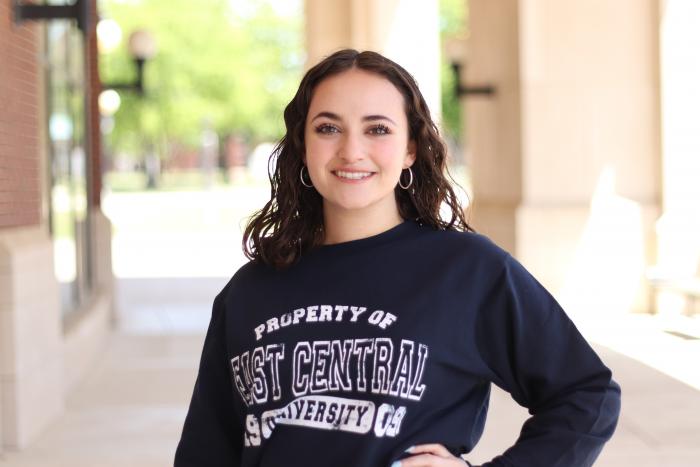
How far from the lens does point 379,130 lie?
2291 mm

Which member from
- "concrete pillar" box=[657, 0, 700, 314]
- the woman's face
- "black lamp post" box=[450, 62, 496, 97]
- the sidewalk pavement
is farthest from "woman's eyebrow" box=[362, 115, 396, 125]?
"black lamp post" box=[450, 62, 496, 97]

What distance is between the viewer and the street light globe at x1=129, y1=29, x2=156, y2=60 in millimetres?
17578

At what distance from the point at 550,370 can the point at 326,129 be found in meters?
0.66

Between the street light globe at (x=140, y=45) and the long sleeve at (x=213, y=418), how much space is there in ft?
51.5

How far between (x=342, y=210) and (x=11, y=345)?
4588mm

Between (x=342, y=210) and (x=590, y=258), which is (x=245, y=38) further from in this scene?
(x=342, y=210)

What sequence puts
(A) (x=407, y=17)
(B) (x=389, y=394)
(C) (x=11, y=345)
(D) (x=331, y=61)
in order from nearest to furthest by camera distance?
(B) (x=389, y=394)
(D) (x=331, y=61)
(C) (x=11, y=345)
(A) (x=407, y=17)

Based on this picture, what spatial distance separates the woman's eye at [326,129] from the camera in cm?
229

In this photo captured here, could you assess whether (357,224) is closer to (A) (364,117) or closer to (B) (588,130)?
(A) (364,117)

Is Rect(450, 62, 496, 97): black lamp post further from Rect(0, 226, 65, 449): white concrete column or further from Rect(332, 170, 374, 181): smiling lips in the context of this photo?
Rect(332, 170, 374, 181): smiling lips

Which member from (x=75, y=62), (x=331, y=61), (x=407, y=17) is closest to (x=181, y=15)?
A: (x=407, y=17)

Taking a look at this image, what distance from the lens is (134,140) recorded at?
166 ft

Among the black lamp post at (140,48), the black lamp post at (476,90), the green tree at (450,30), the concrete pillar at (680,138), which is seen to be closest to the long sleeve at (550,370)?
the concrete pillar at (680,138)

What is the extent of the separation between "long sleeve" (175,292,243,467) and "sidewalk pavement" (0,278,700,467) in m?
3.72
